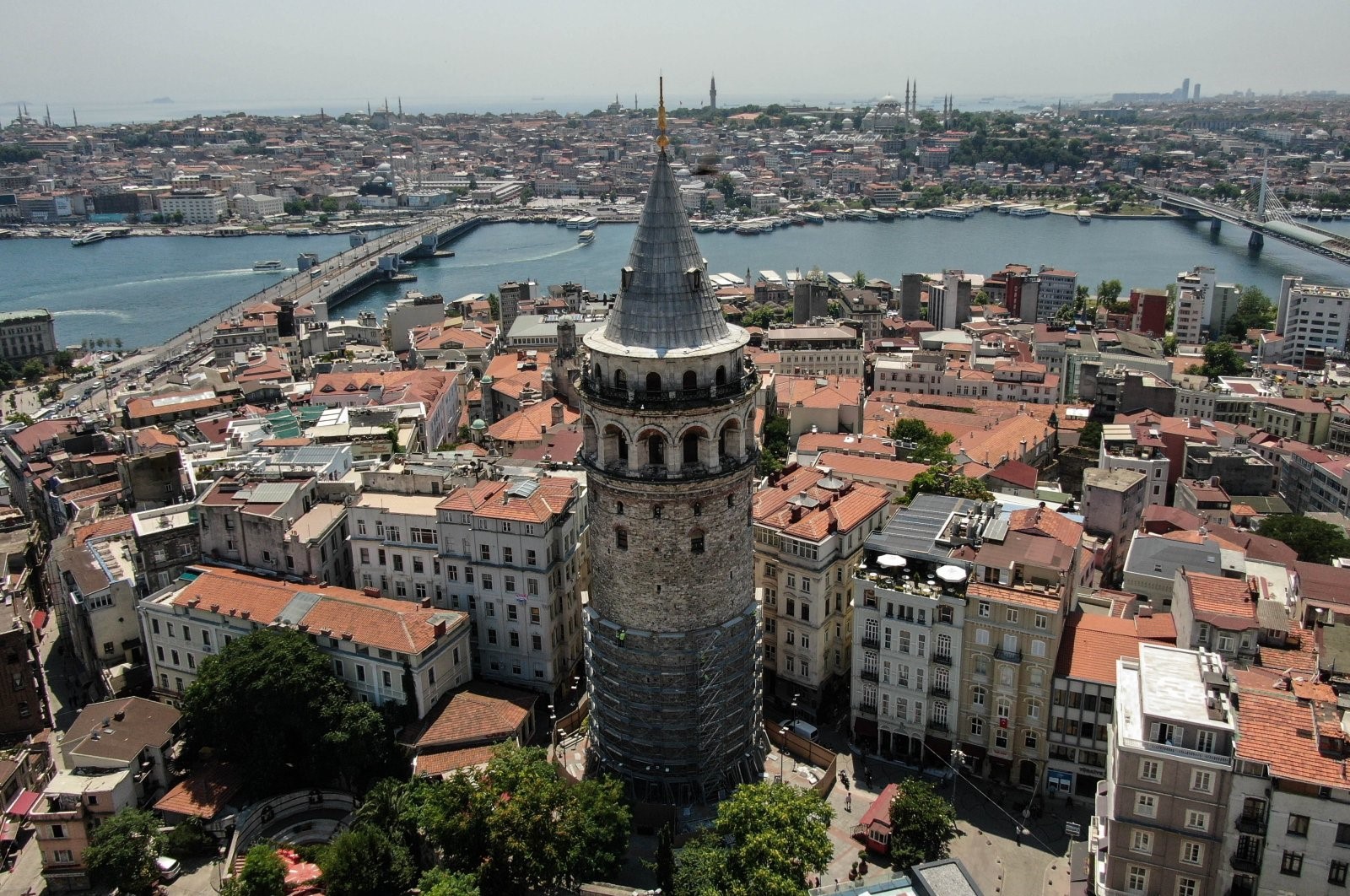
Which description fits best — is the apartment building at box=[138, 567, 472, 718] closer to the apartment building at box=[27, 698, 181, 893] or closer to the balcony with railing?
the apartment building at box=[27, 698, 181, 893]

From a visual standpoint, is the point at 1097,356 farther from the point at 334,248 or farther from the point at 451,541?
the point at 334,248

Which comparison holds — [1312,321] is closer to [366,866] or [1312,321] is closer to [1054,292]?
[1054,292]

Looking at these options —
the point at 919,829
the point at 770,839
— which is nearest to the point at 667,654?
the point at 770,839

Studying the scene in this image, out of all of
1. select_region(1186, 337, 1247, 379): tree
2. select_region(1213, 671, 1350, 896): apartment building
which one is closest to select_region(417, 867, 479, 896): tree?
select_region(1213, 671, 1350, 896): apartment building

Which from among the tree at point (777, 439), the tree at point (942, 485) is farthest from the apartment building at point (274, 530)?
the tree at point (777, 439)

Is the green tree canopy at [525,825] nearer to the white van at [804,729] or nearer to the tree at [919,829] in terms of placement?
the tree at [919,829]
